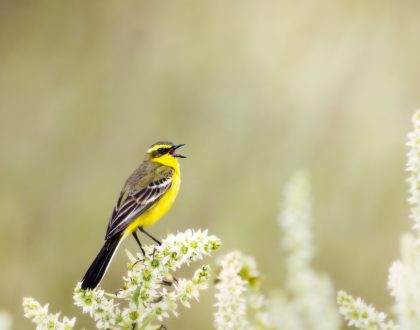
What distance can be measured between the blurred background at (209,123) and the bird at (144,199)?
3081mm

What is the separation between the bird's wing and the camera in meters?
Result: 4.38

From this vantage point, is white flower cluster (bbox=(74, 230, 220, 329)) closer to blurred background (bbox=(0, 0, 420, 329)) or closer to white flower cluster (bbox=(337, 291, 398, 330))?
white flower cluster (bbox=(337, 291, 398, 330))

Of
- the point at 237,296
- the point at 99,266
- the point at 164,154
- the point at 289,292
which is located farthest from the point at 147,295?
the point at 164,154

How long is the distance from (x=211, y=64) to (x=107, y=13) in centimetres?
199

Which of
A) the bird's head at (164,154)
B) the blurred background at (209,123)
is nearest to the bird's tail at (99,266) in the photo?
the bird's head at (164,154)

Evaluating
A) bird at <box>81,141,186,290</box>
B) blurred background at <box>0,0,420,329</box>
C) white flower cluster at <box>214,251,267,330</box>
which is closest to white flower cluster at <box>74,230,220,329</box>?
white flower cluster at <box>214,251,267,330</box>

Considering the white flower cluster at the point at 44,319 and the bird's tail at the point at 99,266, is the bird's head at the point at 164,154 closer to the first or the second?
the bird's tail at the point at 99,266

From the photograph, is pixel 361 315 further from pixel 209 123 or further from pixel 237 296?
pixel 209 123

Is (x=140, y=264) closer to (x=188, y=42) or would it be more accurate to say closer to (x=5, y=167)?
(x=5, y=167)

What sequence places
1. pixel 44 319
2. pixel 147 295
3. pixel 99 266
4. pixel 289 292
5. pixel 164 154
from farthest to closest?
pixel 164 154, pixel 289 292, pixel 99 266, pixel 147 295, pixel 44 319

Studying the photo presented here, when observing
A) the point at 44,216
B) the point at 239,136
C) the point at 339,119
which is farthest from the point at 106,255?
the point at 339,119

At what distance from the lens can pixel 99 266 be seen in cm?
354

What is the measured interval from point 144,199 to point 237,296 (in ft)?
7.18

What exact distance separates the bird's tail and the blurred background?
4.30 meters
